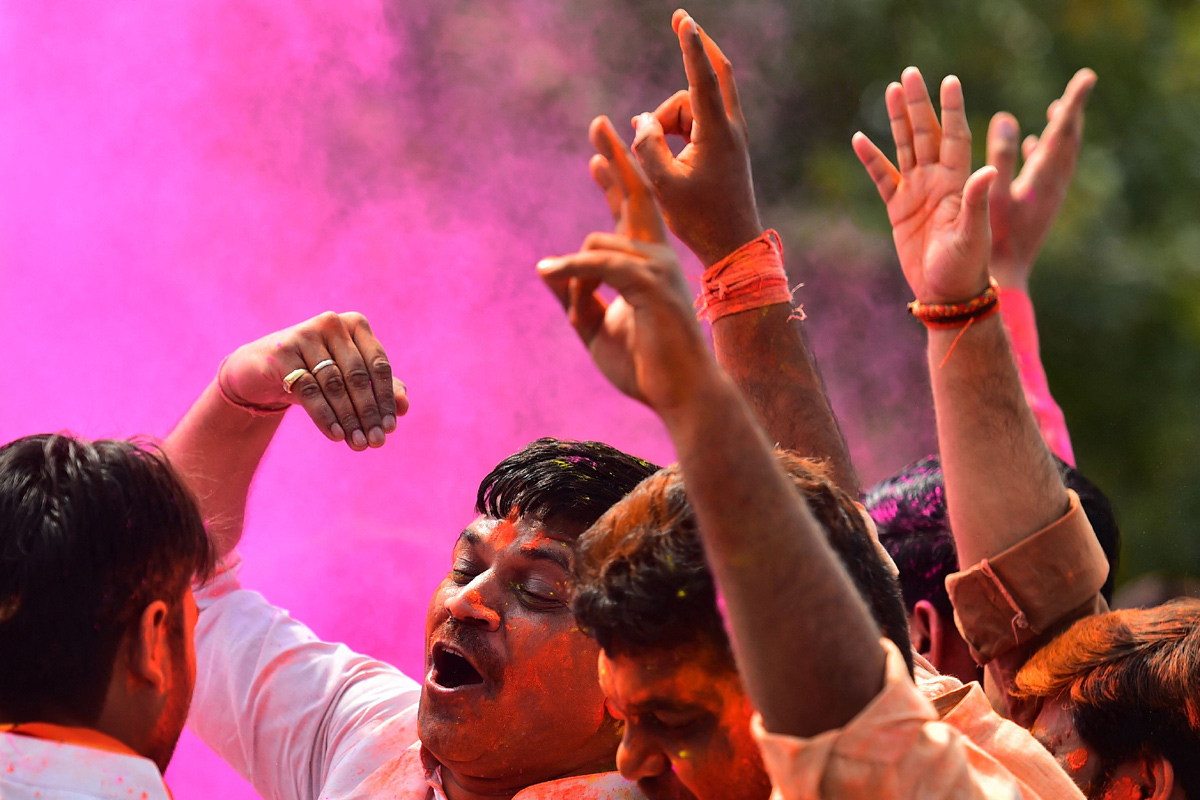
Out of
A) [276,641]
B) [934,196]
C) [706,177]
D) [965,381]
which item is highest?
[706,177]

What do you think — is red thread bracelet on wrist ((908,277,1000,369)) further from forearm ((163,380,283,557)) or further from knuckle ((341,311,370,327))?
forearm ((163,380,283,557))

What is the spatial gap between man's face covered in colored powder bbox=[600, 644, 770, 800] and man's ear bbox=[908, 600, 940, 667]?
1485 mm

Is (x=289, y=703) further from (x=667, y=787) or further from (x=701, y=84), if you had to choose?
(x=701, y=84)

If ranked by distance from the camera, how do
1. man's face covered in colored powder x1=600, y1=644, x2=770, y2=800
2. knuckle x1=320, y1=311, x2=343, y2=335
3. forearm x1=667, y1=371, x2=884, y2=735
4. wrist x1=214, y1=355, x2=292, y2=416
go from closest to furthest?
forearm x1=667, y1=371, x2=884, y2=735, man's face covered in colored powder x1=600, y1=644, x2=770, y2=800, knuckle x1=320, y1=311, x2=343, y2=335, wrist x1=214, y1=355, x2=292, y2=416

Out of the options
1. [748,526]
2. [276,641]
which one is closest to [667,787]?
[748,526]

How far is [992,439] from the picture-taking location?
245 cm

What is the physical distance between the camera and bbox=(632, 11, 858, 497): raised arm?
2.40 meters

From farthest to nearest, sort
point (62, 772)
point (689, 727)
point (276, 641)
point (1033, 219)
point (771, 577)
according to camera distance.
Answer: point (1033, 219) < point (276, 641) < point (62, 772) < point (689, 727) < point (771, 577)

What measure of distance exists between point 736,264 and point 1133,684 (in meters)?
1.10

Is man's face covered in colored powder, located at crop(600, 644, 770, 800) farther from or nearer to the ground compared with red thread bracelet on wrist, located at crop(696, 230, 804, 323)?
nearer to the ground

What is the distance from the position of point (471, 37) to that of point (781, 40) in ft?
7.85

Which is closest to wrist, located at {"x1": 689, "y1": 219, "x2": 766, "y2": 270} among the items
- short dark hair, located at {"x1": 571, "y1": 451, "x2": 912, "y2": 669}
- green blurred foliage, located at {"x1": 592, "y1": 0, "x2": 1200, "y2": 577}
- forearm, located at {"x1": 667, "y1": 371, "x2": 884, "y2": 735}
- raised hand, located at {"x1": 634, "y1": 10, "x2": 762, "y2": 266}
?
raised hand, located at {"x1": 634, "y1": 10, "x2": 762, "y2": 266}

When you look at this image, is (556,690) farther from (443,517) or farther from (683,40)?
(443,517)

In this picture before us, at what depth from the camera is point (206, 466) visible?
296 cm
